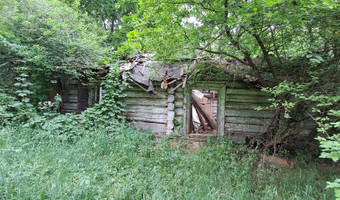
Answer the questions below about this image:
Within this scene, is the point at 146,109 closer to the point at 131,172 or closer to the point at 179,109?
the point at 179,109

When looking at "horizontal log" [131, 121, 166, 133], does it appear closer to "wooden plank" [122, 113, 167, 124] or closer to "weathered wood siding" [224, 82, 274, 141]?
"wooden plank" [122, 113, 167, 124]

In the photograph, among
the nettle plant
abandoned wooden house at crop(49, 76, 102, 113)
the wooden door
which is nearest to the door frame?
the nettle plant

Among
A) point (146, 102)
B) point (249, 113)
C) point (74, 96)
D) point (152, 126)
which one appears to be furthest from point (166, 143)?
point (74, 96)

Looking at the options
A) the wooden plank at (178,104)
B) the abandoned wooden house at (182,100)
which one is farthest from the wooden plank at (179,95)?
the wooden plank at (178,104)

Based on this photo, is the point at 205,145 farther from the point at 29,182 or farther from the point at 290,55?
the point at 29,182

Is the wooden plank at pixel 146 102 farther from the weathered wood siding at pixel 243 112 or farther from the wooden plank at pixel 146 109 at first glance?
the weathered wood siding at pixel 243 112

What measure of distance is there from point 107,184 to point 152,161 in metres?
1.20

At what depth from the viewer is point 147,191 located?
108 inches

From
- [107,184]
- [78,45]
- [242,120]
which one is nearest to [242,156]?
[242,120]

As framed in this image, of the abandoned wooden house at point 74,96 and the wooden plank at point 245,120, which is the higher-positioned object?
the abandoned wooden house at point 74,96

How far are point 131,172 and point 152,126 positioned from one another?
2.81 meters

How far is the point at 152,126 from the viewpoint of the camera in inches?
238

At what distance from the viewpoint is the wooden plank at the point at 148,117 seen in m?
5.96

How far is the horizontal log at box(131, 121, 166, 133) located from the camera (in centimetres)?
594
